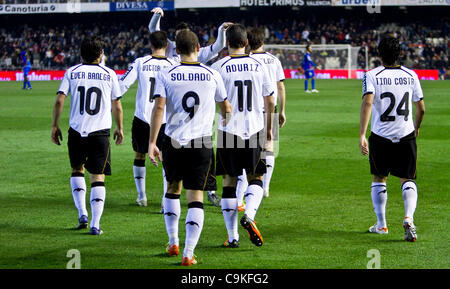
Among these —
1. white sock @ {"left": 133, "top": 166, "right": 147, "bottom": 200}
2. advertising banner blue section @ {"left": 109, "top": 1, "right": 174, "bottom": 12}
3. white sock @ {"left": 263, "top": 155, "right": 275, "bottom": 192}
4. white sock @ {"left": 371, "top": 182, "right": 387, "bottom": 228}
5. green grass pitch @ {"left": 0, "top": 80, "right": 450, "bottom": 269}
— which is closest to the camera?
green grass pitch @ {"left": 0, "top": 80, "right": 450, "bottom": 269}

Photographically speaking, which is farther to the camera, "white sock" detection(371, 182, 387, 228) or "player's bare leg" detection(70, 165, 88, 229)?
"player's bare leg" detection(70, 165, 88, 229)

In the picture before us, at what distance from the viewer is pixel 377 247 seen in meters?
7.36

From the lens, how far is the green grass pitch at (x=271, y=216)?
689 cm

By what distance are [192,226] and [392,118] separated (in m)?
2.68

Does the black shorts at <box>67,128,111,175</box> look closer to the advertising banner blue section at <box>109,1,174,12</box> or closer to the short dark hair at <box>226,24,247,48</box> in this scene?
the short dark hair at <box>226,24,247,48</box>

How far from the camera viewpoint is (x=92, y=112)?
26.4 feet

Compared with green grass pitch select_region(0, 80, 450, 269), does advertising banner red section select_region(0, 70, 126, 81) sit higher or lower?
lower

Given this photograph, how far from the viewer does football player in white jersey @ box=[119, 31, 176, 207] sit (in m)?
9.24

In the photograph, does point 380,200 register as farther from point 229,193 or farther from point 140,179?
point 140,179

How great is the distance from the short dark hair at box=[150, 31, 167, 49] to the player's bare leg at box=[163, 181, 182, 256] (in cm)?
289

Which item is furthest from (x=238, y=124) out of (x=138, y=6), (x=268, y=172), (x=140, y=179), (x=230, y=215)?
(x=138, y=6)

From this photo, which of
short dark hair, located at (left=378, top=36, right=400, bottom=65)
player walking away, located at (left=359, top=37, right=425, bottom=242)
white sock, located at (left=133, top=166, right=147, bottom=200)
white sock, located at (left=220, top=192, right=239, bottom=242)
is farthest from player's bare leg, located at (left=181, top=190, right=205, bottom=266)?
white sock, located at (left=133, top=166, right=147, bottom=200)

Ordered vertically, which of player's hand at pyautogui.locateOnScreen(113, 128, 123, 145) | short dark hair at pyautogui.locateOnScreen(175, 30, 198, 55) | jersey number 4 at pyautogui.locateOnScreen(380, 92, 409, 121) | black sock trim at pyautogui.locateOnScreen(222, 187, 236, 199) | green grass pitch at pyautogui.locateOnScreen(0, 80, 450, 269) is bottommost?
green grass pitch at pyautogui.locateOnScreen(0, 80, 450, 269)

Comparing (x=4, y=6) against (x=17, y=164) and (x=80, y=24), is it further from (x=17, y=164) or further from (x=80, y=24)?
(x=17, y=164)
